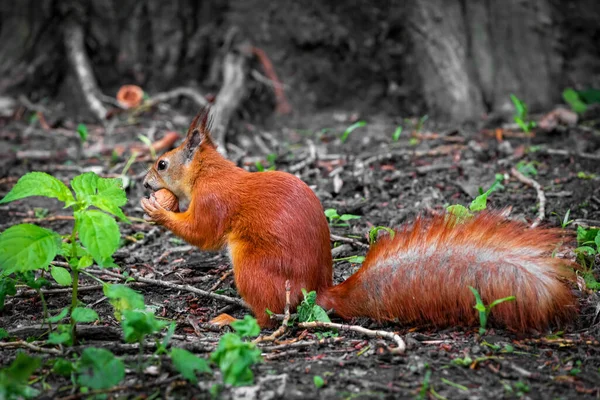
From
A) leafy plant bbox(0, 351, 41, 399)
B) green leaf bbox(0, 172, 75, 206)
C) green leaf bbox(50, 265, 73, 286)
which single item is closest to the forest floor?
leafy plant bbox(0, 351, 41, 399)

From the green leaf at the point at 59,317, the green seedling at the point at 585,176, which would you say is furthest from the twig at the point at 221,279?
the green seedling at the point at 585,176

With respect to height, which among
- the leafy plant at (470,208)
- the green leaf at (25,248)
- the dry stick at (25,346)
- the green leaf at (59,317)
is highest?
the green leaf at (25,248)

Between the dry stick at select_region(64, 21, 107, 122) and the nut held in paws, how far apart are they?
3317mm

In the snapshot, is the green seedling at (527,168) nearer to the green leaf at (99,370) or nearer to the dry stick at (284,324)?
the dry stick at (284,324)

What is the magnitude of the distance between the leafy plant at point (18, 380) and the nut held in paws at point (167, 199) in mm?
1533

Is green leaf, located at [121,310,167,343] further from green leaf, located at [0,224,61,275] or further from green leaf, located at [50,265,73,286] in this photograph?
green leaf, located at [50,265,73,286]

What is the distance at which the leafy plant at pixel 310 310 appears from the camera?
289 centimetres

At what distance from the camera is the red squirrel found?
2.57m

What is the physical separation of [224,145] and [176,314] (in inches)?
101

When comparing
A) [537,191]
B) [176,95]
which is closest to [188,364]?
[537,191]

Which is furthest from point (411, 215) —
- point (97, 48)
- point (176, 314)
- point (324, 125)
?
point (97, 48)

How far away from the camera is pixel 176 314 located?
3.23 metres

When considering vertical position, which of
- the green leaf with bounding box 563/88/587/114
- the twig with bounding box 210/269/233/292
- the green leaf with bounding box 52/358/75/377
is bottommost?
the twig with bounding box 210/269/233/292

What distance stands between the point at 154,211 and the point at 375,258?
131 cm
